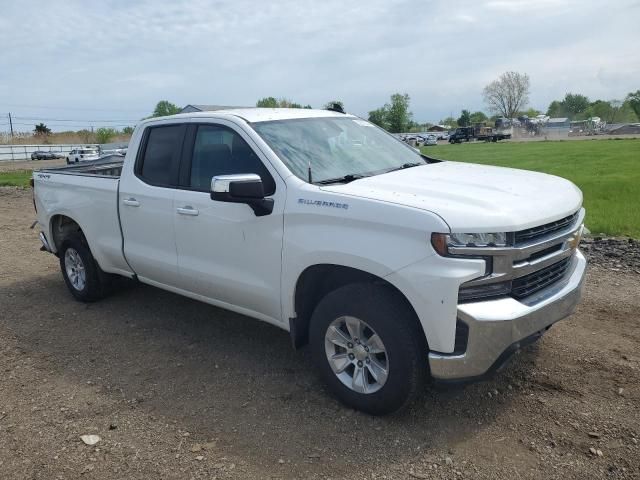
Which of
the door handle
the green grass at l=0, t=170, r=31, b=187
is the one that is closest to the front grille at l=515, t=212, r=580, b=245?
the door handle

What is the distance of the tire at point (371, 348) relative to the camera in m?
3.31

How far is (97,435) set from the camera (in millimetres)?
3605

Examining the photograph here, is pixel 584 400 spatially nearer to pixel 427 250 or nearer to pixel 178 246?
pixel 427 250

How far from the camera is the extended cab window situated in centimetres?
414

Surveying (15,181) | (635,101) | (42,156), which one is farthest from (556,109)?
(15,181)

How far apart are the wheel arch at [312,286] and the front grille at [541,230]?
3.01 feet

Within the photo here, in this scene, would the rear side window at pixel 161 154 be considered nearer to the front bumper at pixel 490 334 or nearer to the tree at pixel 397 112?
the front bumper at pixel 490 334

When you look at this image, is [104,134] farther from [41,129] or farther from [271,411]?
[271,411]

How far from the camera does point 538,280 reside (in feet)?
11.4

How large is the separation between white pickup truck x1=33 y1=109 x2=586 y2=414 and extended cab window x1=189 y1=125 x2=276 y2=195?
1cm

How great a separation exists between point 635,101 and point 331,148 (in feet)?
432

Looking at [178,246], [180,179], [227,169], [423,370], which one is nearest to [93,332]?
[178,246]

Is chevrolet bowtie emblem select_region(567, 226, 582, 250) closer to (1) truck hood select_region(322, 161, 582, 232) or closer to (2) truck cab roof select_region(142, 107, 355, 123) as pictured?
(1) truck hood select_region(322, 161, 582, 232)

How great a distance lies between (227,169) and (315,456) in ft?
7.21
